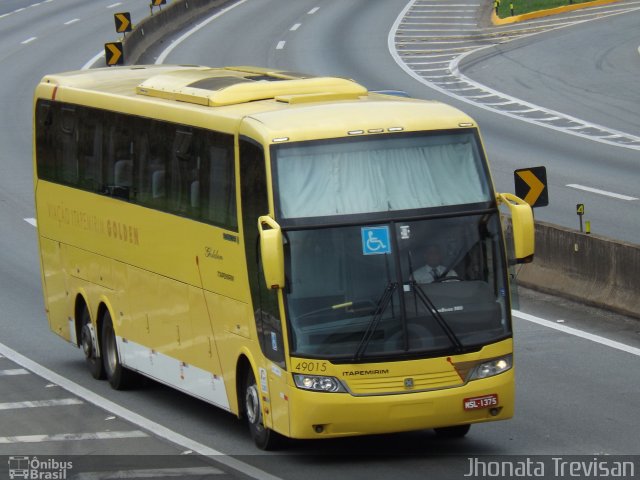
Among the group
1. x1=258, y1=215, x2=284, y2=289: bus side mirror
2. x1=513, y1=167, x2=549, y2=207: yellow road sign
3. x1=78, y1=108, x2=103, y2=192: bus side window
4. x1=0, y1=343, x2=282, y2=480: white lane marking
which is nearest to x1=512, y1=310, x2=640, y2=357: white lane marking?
x1=513, y1=167, x2=549, y2=207: yellow road sign

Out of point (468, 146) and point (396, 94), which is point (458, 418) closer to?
point (468, 146)

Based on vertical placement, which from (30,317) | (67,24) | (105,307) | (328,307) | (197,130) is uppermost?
(197,130)

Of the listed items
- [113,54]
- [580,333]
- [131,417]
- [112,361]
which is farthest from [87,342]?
[113,54]

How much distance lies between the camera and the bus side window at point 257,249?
13.1 metres

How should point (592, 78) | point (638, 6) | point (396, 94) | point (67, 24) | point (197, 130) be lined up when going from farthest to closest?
point (67, 24) → point (638, 6) → point (592, 78) → point (396, 94) → point (197, 130)

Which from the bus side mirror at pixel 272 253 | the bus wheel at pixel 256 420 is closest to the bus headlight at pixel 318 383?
the bus side mirror at pixel 272 253

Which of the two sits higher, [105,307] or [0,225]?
[105,307]

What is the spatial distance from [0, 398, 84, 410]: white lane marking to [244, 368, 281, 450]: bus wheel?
10.8ft

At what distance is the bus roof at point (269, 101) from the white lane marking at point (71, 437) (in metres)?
3.05

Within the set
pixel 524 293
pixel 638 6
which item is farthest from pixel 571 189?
pixel 638 6

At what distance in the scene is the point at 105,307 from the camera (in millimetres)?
17859

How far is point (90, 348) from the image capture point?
60.4 ft

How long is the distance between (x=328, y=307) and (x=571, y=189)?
1828cm

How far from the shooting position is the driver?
12930mm
